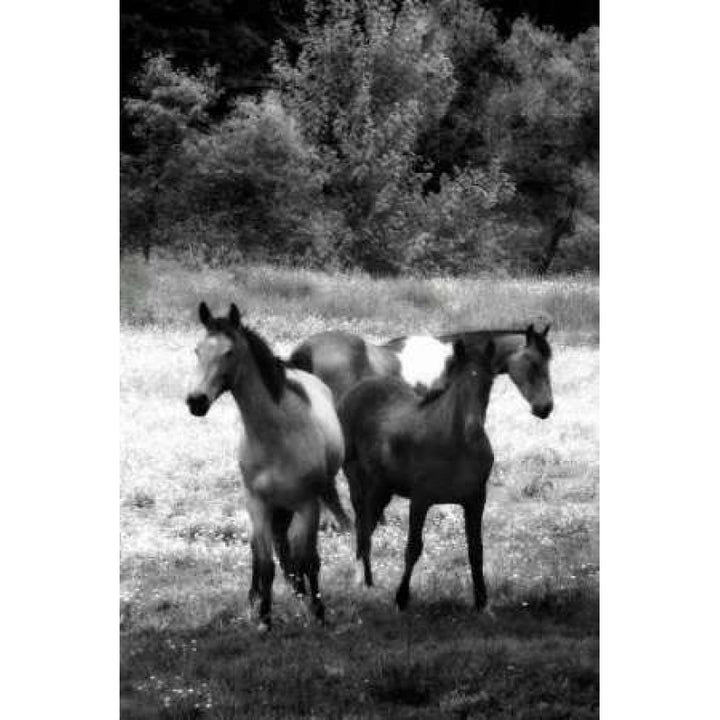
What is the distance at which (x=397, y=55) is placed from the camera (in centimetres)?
624

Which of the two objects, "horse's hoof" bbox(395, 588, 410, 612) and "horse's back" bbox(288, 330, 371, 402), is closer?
"horse's hoof" bbox(395, 588, 410, 612)

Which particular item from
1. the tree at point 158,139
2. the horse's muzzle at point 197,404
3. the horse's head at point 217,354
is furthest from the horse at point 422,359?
the tree at point 158,139

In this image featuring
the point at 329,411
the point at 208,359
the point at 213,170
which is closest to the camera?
the point at 208,359

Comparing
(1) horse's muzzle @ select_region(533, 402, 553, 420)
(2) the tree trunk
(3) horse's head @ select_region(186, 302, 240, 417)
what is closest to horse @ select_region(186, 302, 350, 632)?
(3) horse's head @ select_region(186, 302, 240, 417)

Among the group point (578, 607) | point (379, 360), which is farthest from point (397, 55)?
point (578, 607)

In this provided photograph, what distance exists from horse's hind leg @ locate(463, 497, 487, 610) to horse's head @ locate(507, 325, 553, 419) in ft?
1.42

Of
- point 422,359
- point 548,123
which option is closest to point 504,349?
point 422,359

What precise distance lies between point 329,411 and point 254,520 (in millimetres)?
529

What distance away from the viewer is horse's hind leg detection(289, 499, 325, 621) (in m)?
5.55

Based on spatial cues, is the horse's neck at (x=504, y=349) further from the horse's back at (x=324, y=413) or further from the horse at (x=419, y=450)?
the horse's back at (x=324, y=413)

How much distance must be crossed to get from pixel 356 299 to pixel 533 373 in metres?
0.88

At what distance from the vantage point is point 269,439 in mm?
5559

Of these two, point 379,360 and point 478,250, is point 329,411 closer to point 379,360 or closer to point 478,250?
point 379,360

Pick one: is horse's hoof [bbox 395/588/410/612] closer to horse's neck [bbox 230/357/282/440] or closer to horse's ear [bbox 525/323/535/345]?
horse's neck [bbox 230/357/282/440]
